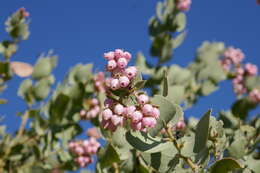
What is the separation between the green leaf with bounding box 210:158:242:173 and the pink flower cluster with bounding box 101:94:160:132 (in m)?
0.21

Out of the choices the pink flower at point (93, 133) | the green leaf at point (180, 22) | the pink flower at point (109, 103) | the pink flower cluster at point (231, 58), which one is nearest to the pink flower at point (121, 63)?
the pink flower at point (109, 103)

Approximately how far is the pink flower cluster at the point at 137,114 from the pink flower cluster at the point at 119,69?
2.3 inches

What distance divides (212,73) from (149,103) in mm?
2927

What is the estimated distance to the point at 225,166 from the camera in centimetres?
107

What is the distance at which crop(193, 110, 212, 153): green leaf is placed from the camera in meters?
1.00

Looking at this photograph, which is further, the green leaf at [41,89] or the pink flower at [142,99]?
the green leaf at [41,89]

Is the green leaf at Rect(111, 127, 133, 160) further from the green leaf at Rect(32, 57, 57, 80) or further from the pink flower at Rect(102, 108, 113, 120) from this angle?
the green leaf at Rect(32, 57, 57, 80)

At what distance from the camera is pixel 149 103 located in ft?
3.68

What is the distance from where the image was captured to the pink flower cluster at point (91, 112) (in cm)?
289

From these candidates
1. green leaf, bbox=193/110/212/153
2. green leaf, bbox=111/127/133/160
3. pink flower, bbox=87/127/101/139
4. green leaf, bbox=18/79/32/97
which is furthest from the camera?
pink flower, bbox=87/127/101/139

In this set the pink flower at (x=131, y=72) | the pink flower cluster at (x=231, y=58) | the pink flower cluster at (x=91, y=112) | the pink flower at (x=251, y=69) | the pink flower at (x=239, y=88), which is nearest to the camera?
the pink flower at (x=131, y=72)

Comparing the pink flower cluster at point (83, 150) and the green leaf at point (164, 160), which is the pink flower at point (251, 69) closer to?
the pink flower cluster at point (83, 150)

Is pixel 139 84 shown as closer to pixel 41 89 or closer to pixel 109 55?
pixel 109 55

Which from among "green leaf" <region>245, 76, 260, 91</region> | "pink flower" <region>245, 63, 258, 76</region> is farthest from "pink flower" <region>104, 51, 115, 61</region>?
"pink flower" <region>245, 63, 258, 76</region>
